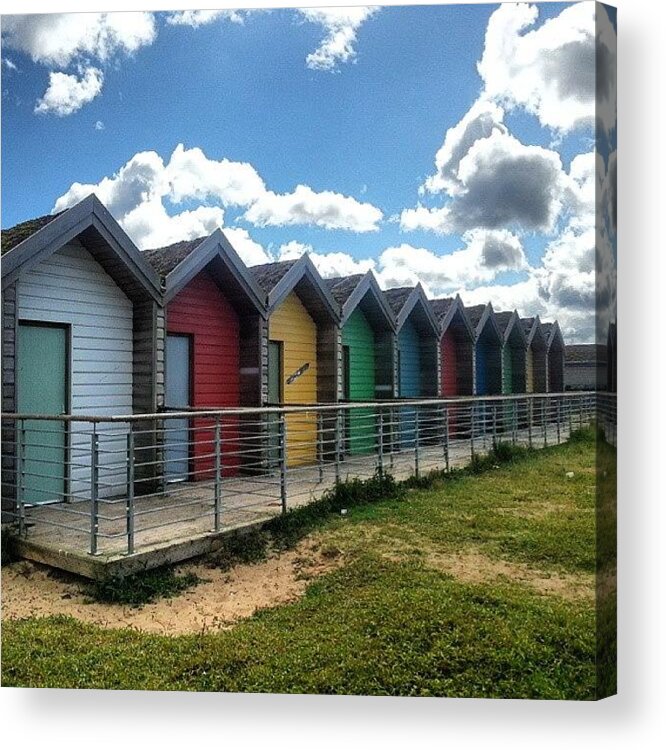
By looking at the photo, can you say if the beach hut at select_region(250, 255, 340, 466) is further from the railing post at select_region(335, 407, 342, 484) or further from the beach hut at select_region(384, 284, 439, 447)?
the beach hut at select_region(384, 284, 439, 447)

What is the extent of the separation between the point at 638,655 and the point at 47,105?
424 centimetres

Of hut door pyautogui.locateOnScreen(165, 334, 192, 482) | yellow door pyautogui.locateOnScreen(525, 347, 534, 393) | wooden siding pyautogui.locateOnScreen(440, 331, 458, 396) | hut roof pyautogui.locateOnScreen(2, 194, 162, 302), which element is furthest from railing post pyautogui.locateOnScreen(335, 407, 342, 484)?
hut roof pyautogui.locateOnScreen(2, 194, 162, 302)

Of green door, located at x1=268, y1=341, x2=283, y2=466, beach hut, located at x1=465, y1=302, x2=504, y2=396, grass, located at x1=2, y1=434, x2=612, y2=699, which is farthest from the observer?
green door, located at x1=268, y1=341, x2=283, y2=466

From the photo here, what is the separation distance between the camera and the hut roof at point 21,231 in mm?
3561

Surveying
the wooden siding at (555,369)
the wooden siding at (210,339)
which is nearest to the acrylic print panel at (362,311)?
the wooden siding at (555,369)

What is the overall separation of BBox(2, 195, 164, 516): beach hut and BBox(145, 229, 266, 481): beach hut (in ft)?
0.68

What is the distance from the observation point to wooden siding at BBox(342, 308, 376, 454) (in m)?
3.84

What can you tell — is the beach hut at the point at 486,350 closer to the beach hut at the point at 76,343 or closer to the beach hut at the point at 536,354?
the beach hut at the point at 536,354

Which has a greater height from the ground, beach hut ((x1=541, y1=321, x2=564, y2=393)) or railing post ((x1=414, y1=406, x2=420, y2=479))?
beach hut ((x1=541, y1=321, x2=564, y2=393))

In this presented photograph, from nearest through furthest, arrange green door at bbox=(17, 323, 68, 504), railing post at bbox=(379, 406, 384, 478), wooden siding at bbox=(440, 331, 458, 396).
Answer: wooden siding at bbox=(440, 331, 458, 396), green door at bbox=(17, 323, 68, 504), railing post at bbox=(379, 406, 384, 478)

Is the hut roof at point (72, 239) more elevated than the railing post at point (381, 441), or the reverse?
the hut roof at point (72, 239)

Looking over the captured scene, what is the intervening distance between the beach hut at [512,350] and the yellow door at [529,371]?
0.02m

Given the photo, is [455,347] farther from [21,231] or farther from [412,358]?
[21,231]

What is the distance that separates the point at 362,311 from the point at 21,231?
2036mm
